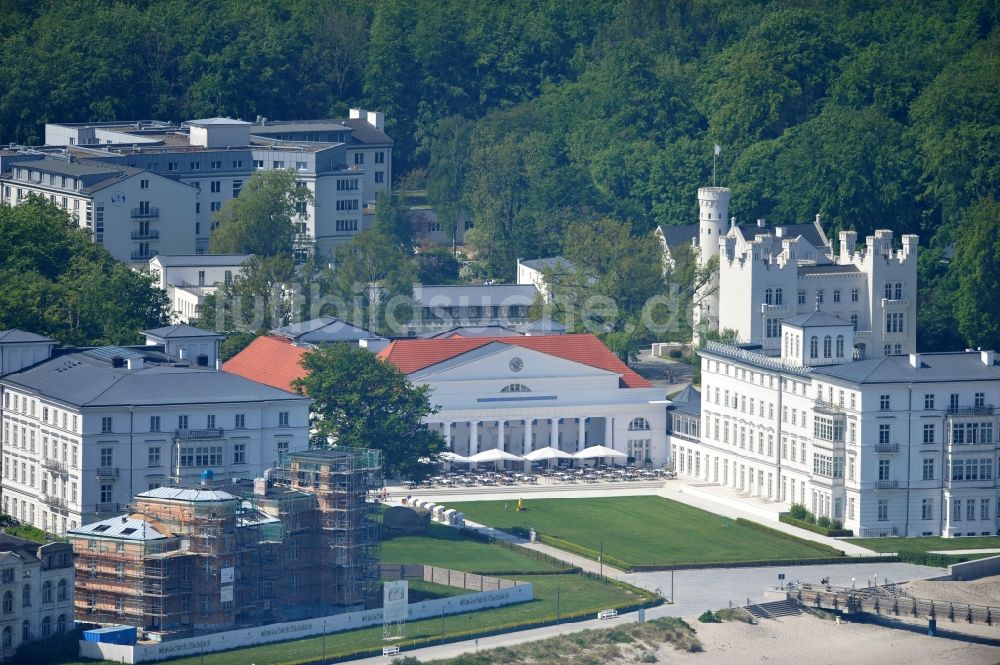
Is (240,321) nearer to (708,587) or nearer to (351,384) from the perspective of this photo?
(351,384)

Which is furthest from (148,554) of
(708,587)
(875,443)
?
(875,443)

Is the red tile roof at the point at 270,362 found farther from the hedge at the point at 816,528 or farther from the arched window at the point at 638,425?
the hedge at the point at 816,528

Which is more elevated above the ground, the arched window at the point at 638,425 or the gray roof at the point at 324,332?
the gray roof at the point at 324,332

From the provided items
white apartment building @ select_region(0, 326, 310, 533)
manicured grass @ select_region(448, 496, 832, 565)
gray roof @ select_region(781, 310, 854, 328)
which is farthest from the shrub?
gray roof @ select_region(781, 310, 854, 328)

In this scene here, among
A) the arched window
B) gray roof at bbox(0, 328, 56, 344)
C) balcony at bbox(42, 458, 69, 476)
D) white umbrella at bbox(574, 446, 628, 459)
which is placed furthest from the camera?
the arched window

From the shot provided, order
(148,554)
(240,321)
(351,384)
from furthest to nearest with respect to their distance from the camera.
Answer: (240,321) → (351,384) → (148,554)

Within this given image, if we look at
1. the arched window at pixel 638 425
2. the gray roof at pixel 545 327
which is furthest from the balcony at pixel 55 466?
the gray roof at pixel 545 327

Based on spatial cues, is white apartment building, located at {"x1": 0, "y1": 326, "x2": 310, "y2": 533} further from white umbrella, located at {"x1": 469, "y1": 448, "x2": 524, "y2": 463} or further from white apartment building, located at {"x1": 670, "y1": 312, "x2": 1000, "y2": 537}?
white apartment building, located at {"x1": 670, "y1": 312, "x2": 1000, "y2": 537}
